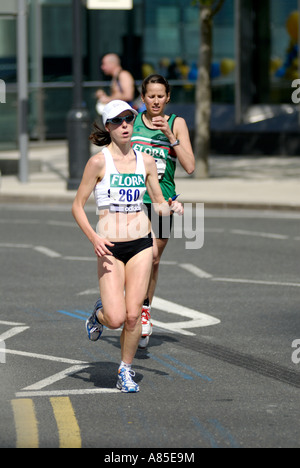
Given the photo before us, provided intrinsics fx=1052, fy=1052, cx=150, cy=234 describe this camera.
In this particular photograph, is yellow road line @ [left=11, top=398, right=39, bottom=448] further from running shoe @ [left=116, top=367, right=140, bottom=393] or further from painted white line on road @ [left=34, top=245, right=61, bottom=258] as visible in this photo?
painted white line on road @ [left=34, top=245, right=61, bottom=258]

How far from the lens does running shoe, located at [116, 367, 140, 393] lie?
6598 mm

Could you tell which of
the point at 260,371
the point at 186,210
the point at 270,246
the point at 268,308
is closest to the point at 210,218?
the point at 186,210

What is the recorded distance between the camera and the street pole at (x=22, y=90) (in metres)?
20.2

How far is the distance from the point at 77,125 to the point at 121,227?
505 inches

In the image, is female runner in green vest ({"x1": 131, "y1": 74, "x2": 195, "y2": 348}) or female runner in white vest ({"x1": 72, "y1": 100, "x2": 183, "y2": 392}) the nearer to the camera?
female runner in white vest ({"x1": 72, "y1": 100, "x2": 183, "y2": 392})

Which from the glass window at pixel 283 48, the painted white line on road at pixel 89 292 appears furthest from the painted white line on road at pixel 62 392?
the glass window at pixel 283 48

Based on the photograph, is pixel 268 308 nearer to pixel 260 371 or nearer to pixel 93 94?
pixel 260 371

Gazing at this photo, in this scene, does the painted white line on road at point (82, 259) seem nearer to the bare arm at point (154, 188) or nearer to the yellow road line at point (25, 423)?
the bare arm at point (154, 188)

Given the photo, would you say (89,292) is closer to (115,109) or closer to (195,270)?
(195,270)

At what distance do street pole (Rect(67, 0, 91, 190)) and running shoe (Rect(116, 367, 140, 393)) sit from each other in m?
12.6

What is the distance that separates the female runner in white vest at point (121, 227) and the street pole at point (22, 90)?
549 inches

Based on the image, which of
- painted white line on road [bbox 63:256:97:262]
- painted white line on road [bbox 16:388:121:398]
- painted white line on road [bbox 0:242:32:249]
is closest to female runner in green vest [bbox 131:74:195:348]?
painted white line on road [bbox 16:388:121:398]

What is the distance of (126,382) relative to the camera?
6605 millimetres

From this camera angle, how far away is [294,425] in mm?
5879
